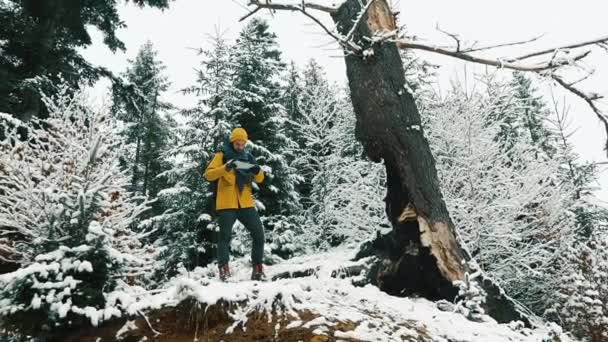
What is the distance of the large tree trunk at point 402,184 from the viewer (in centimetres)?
510

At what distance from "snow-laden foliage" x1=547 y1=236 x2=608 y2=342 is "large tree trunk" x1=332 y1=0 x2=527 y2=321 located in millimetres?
1979

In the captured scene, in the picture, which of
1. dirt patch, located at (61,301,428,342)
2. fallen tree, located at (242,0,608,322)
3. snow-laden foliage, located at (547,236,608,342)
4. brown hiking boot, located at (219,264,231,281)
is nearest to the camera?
dirt patch, located at (61,301,428,342)

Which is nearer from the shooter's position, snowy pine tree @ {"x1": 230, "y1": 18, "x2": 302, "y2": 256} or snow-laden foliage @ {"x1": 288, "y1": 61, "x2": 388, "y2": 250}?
snow-laden foliage @ {"x1": 288, "y1": 61, "x2": 388, "y2": 250}

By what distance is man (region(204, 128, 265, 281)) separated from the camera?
18.5 ft

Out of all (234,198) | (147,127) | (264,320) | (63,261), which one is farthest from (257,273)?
(147,127)

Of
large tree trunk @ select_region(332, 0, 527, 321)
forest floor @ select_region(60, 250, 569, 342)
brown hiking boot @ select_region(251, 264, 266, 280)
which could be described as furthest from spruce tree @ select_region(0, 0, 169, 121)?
forest floor @ select_region(60, 250, 569, 342)

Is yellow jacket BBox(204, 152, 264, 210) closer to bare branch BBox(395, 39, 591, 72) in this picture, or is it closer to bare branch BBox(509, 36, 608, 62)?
bare branch BBox(395, 39, 591, 72)

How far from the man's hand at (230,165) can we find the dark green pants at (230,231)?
534 millimetres

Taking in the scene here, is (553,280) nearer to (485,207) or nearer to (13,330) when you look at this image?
(485,207)

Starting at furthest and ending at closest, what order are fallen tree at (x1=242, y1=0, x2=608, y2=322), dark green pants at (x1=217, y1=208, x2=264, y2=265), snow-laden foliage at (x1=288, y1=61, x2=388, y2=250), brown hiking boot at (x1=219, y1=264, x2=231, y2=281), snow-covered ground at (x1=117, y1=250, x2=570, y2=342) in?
snow-laden foliage at (x1=288, y1=61, x2=388, y2=250), dark green pants at (x1=217, y1=208, x2=264, y2=265), brown hiking boot at (x1=219, y1=264, x2=231, y2=281), fallen tree at (x1=242, y1=0, x2=608, y2=322), snow-covered ground at (x1=117, y1=250, x2=570, y2=342)

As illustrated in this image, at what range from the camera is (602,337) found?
627 centimetres

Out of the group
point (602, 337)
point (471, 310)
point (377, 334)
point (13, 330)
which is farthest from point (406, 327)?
point (602, 337)

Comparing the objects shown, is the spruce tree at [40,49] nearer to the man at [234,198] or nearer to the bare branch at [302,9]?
the man at [234,198]

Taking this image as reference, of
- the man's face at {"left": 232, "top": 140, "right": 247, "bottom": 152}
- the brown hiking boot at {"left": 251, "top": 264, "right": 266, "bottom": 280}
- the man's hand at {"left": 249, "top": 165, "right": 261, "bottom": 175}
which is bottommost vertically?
the brown hiking boot at {"left": 251, "top": 264, "right": 266, "bottom": 280}
